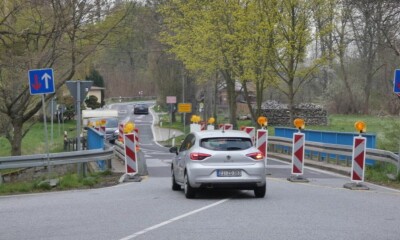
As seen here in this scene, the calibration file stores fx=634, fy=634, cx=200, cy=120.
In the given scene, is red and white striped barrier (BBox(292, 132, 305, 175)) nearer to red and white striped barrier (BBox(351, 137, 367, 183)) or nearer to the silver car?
red and white striped barrier (BBox(351, 137, 367, 183))

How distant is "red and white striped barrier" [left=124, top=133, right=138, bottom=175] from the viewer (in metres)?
17.4

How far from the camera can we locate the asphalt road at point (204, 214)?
343 inches

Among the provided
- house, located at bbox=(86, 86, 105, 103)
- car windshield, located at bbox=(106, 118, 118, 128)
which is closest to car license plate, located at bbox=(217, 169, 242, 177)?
car windshield, located at bbox=(106, 118, 118, 128)

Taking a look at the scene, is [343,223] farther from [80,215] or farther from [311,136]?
[311,136]

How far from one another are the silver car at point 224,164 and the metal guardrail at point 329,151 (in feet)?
18.6

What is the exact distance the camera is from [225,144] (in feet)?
43.0

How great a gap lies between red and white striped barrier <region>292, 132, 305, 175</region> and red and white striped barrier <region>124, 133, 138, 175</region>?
4376mm

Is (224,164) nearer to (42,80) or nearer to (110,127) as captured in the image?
(42,80)

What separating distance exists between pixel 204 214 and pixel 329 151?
41.5 feet

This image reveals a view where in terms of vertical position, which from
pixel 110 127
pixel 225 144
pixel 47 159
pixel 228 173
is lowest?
pixel 110 127

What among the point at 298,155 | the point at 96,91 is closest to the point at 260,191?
the point at 298,155

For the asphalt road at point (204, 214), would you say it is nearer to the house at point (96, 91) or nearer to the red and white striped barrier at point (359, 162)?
the red and white striped barrier at point (359, 162)

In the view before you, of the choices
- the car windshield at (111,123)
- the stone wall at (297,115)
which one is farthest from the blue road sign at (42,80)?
the stone wall at (297,115)

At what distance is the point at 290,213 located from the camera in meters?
10.6
